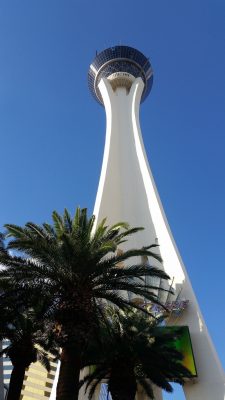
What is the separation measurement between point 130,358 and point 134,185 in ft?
83.5

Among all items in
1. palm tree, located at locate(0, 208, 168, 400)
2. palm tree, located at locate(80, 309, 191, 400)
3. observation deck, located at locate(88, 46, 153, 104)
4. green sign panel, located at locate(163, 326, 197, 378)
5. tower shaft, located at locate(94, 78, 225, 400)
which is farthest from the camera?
observation deck, located at locate(88, 46, 153, 104)

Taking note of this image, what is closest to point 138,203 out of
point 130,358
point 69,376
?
point 130,358

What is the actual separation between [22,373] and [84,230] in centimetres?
741

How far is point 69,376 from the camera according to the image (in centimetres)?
1387

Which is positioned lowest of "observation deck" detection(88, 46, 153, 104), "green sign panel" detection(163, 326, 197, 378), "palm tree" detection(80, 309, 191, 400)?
"palm tree" detection(80, 309, 191, 400)

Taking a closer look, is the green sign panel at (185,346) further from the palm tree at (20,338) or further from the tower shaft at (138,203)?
the palm tree at (20,338)

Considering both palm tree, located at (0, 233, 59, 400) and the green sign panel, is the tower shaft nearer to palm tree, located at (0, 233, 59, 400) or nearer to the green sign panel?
the green sign panel

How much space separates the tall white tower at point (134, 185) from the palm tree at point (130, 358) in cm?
786

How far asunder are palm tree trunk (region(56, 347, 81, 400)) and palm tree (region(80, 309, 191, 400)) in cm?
446

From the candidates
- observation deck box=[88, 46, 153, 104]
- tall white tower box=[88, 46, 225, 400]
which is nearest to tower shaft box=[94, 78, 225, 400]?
tall white tower box=[88, 46, 225, 400]

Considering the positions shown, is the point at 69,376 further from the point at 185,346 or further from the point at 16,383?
the point at 185,346

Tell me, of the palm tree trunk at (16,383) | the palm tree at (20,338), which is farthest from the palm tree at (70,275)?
the palm tree trunk at (16,383)

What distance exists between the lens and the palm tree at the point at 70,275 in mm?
14234

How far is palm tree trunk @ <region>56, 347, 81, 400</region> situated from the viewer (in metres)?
13.5
